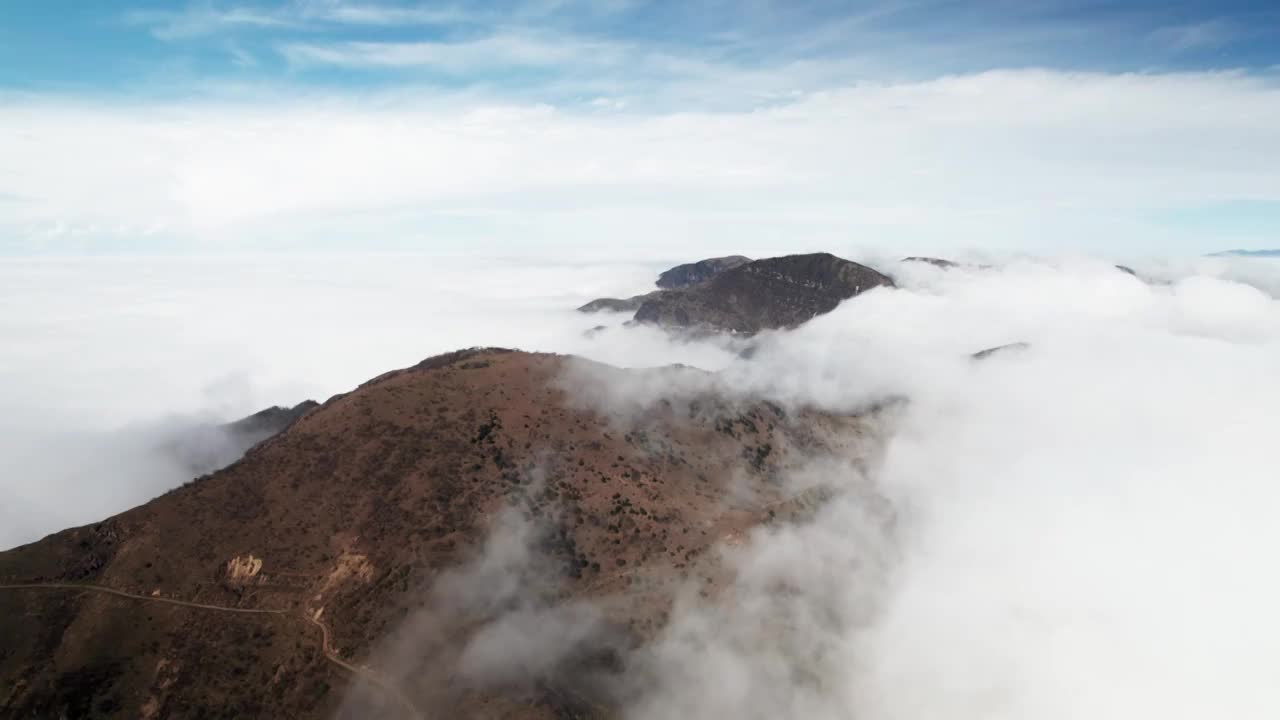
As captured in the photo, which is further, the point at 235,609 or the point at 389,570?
the point at 389,570

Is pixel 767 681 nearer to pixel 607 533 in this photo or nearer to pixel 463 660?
pixel 607 533

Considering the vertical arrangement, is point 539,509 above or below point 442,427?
below

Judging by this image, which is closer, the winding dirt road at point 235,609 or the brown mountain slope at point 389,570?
the brown mountain slope at point 389,570

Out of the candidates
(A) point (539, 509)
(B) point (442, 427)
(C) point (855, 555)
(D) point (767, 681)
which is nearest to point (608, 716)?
(D) point (767, 681)

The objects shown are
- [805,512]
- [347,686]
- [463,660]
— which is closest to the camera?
[347,686]

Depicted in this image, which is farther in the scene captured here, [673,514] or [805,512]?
[805,512]

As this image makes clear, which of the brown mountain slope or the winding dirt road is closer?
the brown mountain slope

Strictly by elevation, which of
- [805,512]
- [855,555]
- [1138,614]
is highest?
[805,512]

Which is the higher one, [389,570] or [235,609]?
[235,609]
